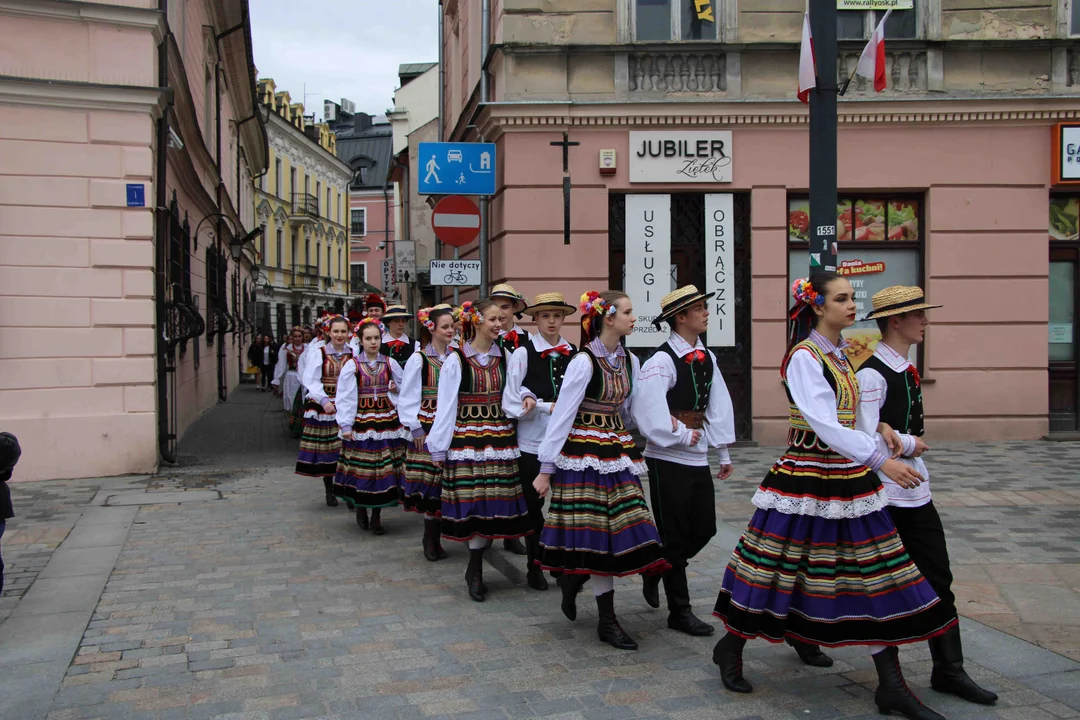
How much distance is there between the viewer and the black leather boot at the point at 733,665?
4.60 m

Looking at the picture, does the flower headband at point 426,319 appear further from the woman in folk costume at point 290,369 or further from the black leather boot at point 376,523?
the woman in folk costume at point 290,369

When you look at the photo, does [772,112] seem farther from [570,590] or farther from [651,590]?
[570,590]

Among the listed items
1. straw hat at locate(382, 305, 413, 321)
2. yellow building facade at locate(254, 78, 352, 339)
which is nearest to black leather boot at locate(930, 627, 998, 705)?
straw hat at locate(382, 305, 413, 321)

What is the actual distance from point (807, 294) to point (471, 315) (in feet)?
9.52

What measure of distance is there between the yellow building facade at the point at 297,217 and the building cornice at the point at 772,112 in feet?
Answer: 109

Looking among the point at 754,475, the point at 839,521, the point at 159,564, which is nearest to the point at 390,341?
the point at 159,564

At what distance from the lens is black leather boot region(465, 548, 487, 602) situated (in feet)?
21.1

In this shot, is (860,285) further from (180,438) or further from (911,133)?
(180,438)

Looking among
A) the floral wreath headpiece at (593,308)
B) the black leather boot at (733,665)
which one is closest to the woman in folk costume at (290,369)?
the floral wreath headpiece at (593,308)

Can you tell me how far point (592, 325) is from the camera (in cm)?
565

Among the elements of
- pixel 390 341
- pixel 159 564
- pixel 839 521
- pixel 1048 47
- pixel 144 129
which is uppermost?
pixel 1048 47

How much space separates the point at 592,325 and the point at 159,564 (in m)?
3.92

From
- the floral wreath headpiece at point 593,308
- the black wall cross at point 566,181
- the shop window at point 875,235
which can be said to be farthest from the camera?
the shop window at point 875,235

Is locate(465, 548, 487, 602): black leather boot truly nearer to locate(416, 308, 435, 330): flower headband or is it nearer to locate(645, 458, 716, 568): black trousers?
locate(645, 458, 716, 568): black trousers
